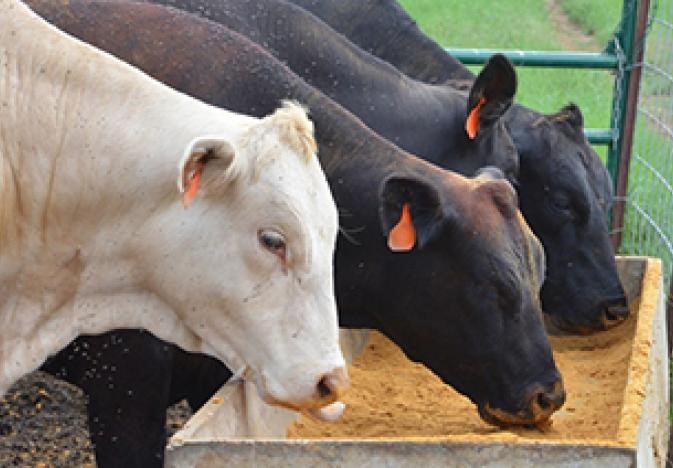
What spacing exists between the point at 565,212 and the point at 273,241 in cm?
269

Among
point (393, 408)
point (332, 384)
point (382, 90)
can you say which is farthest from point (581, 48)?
point (332, 384)

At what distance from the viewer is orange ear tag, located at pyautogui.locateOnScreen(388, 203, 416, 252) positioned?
5090mm

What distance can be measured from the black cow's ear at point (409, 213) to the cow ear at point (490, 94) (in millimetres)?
1043

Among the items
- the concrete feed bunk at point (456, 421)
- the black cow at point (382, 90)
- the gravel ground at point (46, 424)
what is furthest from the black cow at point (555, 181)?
the gravel ground at point (46, 424)

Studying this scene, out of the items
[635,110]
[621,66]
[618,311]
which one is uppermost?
[621,66]

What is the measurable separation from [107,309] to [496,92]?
2.17 metres

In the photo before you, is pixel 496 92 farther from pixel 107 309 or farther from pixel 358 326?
pixel 107 309

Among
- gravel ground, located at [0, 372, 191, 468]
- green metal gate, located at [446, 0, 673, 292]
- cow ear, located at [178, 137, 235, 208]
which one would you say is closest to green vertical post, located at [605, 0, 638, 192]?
green metal gate, located at [446, 0, 673, 292]

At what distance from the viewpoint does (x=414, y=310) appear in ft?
17.2

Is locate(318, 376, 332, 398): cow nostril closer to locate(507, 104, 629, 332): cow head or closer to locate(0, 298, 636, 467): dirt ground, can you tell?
locate(0, 298, 636, 467): dirt ground

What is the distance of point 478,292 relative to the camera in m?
5.10

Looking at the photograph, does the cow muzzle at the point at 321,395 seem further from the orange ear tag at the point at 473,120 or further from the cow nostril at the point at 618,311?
the cow nostril at the point at 618,311

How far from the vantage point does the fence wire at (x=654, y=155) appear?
7.95 m

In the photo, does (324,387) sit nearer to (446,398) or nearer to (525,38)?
(446,398)
